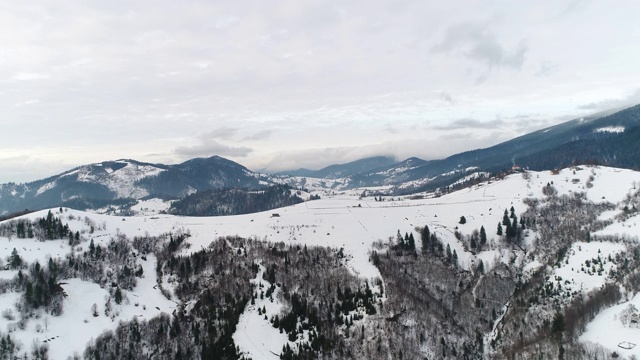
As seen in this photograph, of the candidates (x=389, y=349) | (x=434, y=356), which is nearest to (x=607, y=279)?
(x=434, y=356)

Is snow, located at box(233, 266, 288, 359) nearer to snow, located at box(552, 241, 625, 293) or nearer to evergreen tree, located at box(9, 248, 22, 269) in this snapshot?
evergreen tree, located at box(9, 248, 22, 269)

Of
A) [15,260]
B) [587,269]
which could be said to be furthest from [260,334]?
[587,269]

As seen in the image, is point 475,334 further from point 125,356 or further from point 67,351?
point 67,351

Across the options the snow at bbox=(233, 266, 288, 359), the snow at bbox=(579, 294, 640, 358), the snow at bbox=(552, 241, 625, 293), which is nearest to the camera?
the snow at bbox=(579, 294, 640, 358)

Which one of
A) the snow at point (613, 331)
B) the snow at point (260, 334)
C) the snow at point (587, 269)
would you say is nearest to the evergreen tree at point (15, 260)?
the snow at point (260, 334)

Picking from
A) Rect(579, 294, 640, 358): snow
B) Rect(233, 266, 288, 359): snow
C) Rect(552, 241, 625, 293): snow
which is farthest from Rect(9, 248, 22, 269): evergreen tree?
Rect(552, 241, 625, 293): snow

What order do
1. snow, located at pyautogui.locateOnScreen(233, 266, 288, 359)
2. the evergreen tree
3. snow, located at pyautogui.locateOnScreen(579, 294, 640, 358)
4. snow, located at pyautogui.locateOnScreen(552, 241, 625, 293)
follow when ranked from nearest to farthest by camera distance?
snow, located at pyautogui.locateOnScreen(579, 294, 640, 358) → snow, located at pyautogui.locateOnScreen(233, 266, 288, 359) → the evergreen tree → snow, located at pyautogui.locateOnScreen(552, 241, 625, 293)

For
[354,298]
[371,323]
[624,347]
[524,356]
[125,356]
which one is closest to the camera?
[624,347]

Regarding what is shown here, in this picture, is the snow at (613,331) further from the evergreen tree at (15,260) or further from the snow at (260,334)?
the evergreen tree at (15,260)

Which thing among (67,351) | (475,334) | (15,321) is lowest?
(475,334)

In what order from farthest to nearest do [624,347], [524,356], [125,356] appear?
[125,356], [524,356], [624,347]

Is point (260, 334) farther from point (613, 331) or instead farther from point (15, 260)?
point (613, 331)
